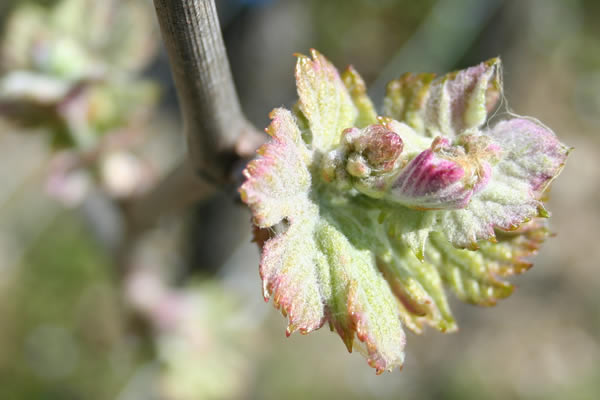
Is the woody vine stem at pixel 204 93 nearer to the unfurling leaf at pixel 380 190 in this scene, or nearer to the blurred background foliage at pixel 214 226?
the unfurling leaf at pixel 380 190

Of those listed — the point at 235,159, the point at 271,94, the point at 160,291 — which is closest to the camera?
the point at 235,159

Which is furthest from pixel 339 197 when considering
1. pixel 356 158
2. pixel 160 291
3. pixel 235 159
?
pixel 160 291

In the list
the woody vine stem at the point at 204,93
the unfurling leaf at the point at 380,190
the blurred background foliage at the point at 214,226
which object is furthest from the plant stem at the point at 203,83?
the blurred background foliage at the point at 214,226

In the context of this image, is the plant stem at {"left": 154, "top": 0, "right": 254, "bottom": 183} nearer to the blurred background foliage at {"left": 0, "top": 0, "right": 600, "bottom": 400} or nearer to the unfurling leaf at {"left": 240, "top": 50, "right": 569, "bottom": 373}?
the unfurling leaf at {"left": 240, "top": 50, "right": 569, "bottom": 373}

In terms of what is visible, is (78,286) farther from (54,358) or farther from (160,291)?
(160,291)

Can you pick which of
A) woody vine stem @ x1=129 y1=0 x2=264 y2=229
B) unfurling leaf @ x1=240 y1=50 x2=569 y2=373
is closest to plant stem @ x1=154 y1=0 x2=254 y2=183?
woody vine stem @ x1=129 y1=0 x2=264 y2=229

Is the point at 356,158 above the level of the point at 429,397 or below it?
above
